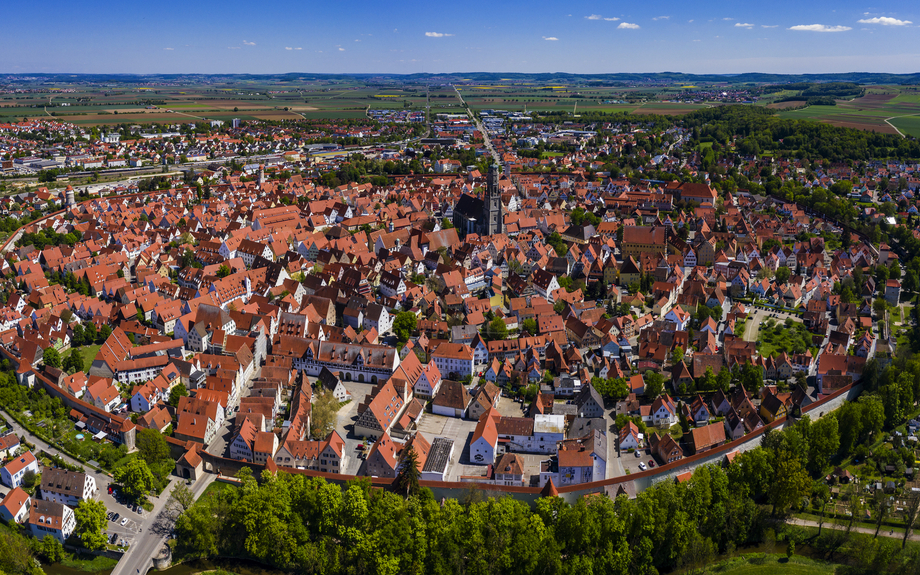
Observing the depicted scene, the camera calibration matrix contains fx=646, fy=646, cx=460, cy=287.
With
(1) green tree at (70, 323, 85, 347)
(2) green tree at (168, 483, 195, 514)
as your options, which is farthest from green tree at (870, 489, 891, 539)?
(1) green tree at (70, 323, 85, 347)

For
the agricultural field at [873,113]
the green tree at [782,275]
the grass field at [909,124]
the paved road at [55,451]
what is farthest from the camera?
the agricultural field at [873,113]

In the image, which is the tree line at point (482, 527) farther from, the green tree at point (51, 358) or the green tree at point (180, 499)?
the green tree at point (51, 358)

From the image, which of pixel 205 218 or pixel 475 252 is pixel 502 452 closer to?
pixel 475 252

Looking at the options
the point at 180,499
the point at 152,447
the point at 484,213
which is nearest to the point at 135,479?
the point at 152,447

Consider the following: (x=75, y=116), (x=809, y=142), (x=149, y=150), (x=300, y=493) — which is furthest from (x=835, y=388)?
(x=75, y=116)

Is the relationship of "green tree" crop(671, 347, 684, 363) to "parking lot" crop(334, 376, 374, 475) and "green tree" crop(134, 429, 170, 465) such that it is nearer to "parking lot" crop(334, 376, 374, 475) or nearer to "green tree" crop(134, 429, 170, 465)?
"parking lot" crop(334, 376, 374, 475)

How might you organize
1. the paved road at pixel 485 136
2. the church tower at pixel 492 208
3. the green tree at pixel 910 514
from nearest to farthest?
1. the green tree at pixel 910 514
2. the church tower at pixel 492 208
3. the paved road at pixel 485 136

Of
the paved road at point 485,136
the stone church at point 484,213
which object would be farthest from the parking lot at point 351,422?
the paved road at point 485,136
